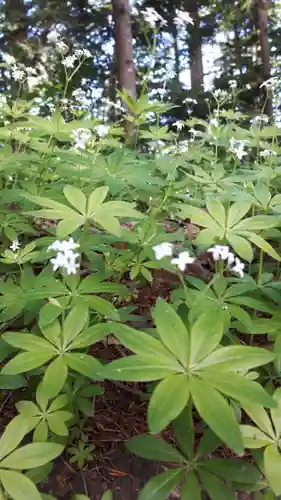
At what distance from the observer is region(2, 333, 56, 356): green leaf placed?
1208mm

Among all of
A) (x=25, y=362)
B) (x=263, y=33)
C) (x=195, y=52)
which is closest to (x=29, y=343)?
(x=25, y=362)

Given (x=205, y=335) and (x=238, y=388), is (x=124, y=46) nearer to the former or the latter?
(x=205, y=335)

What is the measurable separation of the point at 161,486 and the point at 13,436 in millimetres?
408

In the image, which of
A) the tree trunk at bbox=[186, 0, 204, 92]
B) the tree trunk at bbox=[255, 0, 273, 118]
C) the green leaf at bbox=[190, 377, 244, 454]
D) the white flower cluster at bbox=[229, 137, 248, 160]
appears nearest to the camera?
the green leaf at bbox=[190, 377, 244, 454]

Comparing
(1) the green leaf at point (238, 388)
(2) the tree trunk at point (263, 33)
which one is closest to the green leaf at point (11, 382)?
(1) the green leaf at point (238, 388)

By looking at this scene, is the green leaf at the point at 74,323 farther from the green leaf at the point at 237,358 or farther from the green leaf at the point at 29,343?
the green leaf at the point at 237,358

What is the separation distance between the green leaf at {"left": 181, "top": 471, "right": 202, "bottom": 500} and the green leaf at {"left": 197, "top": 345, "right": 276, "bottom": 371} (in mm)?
285

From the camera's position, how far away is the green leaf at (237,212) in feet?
5.11

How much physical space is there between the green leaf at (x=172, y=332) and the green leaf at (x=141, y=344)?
0.02 m

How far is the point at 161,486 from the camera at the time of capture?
1.04 m

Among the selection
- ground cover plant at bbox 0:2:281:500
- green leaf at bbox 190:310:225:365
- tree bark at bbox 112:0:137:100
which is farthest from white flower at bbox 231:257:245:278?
tree bark at bbox 112:0:137:100

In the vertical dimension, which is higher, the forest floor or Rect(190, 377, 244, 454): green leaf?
Rect(190, 377, 244, 454): green leaf

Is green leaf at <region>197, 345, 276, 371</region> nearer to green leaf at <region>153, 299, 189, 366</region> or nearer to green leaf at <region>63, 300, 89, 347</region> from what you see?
green leaf at <region>153, 299, 189, 366</region>

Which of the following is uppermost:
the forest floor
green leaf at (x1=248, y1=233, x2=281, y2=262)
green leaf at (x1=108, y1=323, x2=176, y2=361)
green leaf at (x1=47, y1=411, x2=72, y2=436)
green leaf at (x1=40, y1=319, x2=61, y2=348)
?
green leaf at (x1=248, y1=233, x2=281, y2=262)
